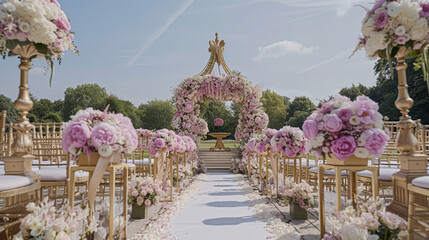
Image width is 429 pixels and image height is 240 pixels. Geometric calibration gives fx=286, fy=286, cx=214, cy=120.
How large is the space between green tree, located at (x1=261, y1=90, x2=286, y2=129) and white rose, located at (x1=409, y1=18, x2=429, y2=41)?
37.0 metres

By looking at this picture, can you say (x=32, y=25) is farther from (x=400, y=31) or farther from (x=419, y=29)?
(x=419, y=29)

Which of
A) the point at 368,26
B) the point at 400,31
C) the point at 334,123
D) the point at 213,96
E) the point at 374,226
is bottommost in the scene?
the point at 374,226

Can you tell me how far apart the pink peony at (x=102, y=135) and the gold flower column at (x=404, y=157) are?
2.97m

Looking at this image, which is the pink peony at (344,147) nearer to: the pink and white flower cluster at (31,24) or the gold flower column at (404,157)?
the gold flower column at (404,157)

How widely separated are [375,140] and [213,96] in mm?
8825

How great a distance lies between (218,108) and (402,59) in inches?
1261

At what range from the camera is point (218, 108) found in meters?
35.2

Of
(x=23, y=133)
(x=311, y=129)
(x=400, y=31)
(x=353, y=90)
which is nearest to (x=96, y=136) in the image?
(x=23, y=133)

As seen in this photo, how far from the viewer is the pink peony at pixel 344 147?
2.35 meters

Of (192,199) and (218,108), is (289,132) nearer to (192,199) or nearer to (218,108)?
(192,199)

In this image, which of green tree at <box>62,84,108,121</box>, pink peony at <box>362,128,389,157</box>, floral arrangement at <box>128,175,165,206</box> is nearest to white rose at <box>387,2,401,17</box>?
pink peony at <box>362,128,389,157</box>

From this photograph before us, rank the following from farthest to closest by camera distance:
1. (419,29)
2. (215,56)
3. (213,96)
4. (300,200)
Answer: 1. (215,56)
2. (213,96)
3. (300,200)
4. (419,29)

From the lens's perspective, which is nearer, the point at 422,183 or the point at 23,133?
the point at 422,183

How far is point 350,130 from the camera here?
2418mm
